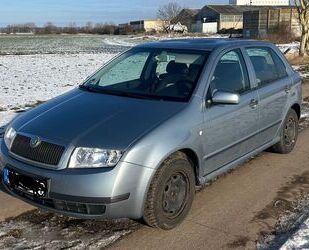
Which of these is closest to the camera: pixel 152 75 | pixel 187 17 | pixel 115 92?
pixel 115 92

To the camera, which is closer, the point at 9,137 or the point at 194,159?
the point at 9,137

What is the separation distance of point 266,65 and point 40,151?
3.35 metres

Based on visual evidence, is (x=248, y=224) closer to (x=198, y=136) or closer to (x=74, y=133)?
(x=198, y=136)

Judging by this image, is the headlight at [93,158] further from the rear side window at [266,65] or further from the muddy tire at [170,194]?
the rear side window at [266,65]

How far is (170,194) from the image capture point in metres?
4.28

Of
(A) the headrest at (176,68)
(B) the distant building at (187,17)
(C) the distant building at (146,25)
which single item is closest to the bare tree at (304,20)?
(A) the headrest at (176,68)

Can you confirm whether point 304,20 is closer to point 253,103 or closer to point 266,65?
point 266,65

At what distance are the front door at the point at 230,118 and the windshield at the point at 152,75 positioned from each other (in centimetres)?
26

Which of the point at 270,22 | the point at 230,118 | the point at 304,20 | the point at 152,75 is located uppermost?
the point at 270,22

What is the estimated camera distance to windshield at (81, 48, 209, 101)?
480 cm

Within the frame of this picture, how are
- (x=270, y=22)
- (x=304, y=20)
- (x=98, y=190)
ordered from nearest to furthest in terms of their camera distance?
1. (x=98, y=190)
2. (x=304, y=20)
3. (x=270, y=22)

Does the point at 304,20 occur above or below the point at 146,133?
above

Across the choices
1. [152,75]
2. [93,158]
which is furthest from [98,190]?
[152,75]

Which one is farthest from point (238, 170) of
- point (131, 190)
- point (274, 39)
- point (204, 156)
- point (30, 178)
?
point (274, 39)
